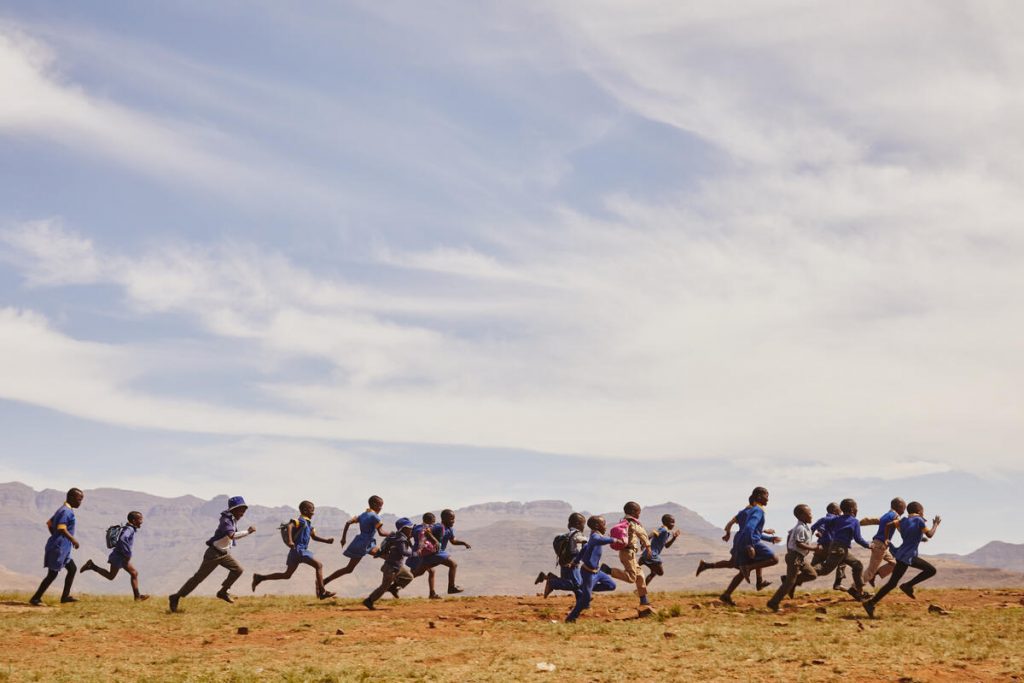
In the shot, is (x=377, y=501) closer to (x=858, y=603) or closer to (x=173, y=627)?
(x=173, y=627)

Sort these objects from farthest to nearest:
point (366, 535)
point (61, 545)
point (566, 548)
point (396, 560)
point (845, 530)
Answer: point (366, 535) < point (396, 560) < point (61, 545) < point (845, 530) < point (566, 548)

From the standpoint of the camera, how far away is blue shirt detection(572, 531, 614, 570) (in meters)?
16.6

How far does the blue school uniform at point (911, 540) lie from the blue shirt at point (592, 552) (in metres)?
5.95

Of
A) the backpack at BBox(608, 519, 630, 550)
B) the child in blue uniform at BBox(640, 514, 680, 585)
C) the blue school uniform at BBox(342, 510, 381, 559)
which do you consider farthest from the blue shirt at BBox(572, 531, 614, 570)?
the blue school uniform at BBox(342, 510, 381, 559)

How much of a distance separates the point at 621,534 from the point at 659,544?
20.2 feet

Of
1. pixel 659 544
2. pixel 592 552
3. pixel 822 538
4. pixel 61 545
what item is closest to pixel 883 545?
pixel 822 538

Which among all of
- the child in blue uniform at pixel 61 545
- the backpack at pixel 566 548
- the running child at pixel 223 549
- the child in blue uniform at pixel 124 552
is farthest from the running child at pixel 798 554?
the child in blue uniform at pixel 61 545

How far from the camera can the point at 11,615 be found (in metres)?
17.8

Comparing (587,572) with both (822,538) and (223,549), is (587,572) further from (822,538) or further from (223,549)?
(223,549)

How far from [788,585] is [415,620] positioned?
7.52m

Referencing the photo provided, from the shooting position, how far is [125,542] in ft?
69.0

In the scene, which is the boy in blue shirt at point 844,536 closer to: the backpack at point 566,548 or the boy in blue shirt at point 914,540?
the boy in blue shirt at point 914,540

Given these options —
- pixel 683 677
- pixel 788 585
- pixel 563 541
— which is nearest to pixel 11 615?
pixel 563 541

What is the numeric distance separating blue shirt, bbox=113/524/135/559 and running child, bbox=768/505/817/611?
14.2 meters
